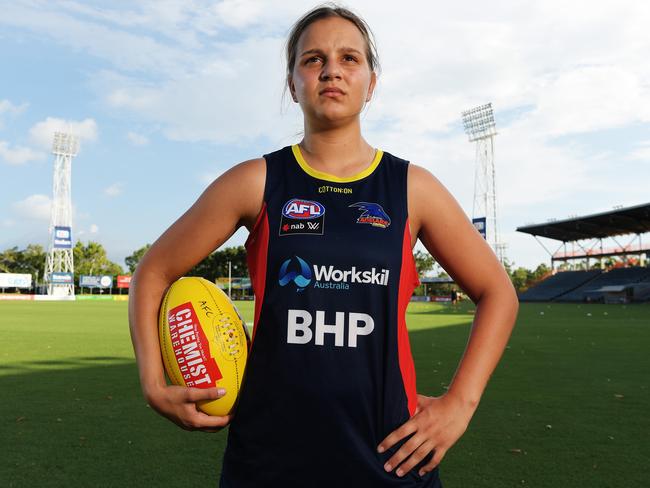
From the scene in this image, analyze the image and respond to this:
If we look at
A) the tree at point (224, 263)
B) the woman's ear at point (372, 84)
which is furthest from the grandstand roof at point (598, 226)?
the woman's ear at point (372, 84)

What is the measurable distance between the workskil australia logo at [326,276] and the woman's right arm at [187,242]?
0.23 metres

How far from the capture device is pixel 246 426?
1.65 meters

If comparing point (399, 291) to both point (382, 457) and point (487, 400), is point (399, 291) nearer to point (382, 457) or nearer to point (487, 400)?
point (382, 457)

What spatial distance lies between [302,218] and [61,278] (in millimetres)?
70943

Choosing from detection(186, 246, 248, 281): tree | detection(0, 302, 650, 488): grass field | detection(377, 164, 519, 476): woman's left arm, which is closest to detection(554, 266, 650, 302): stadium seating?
detection(0, 302, 650, 488): grass field

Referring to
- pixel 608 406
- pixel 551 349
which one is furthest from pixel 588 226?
pixel 608 406

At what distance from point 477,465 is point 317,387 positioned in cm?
303

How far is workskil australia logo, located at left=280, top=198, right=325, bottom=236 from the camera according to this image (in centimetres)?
167

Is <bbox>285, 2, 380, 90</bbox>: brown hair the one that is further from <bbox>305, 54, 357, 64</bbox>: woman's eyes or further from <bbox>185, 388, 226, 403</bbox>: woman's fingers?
<bbox>185, 388, 226, 403</bbox>: woman's fingers

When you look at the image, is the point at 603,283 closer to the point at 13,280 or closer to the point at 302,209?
the point at 302,209

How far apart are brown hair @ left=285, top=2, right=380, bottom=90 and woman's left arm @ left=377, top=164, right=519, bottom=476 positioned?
0.44 meters

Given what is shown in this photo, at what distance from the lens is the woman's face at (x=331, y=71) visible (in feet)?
5.67

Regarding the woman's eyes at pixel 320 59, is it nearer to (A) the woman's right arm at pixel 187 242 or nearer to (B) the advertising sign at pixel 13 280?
(A) the woman's right arm at pixel 187 242

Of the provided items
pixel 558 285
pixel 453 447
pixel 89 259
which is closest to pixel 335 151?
pixel 453 447
